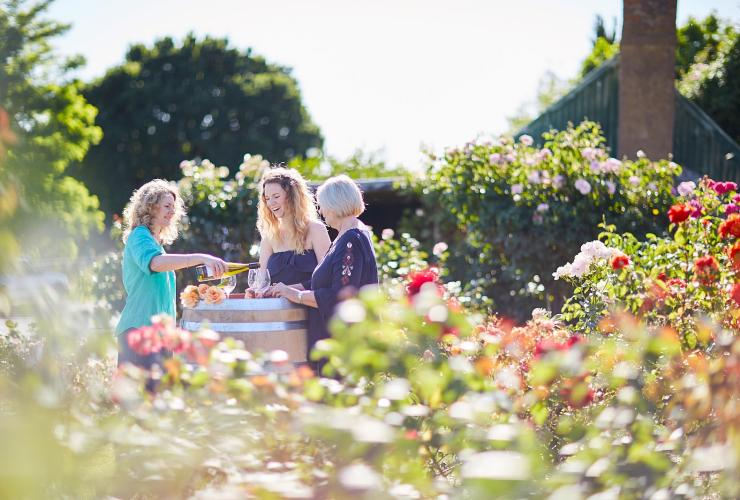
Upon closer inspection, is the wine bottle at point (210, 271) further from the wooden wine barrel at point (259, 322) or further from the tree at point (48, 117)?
the tree at point (48, 117)

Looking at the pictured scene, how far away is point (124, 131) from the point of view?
109ft

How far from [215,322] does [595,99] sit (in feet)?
43.5

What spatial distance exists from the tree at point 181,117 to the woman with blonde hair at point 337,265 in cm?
2889

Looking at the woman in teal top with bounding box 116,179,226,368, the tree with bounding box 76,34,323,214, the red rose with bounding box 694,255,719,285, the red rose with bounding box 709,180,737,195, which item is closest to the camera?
the red rose with bounding box 694,255,719,285

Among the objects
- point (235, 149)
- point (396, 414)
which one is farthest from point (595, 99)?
point (235, 149)

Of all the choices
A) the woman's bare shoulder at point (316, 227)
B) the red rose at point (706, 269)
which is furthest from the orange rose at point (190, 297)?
the red rose at point (706, 269)

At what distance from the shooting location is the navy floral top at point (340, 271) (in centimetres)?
419

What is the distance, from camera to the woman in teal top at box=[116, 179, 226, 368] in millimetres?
4539

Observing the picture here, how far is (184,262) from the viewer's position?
4379 mm

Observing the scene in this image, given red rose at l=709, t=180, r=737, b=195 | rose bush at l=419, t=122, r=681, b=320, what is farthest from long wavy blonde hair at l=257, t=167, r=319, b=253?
rose bush at l=419, t=122, r=681, b=320

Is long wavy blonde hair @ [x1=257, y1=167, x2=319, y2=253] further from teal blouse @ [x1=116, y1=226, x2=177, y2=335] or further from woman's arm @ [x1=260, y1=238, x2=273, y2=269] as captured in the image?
teal blouse @ [x1=116, y1=226, x2=177, y2=335]

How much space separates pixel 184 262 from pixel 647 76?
10.5m

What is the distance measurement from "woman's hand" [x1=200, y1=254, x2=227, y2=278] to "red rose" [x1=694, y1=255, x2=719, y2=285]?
7.82ft

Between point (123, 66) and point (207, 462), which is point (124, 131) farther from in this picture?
point (207, 462)
